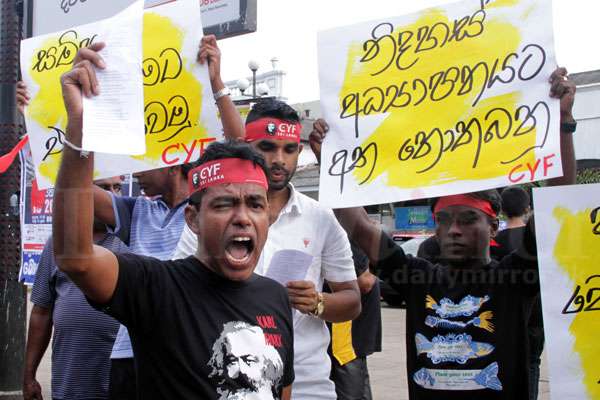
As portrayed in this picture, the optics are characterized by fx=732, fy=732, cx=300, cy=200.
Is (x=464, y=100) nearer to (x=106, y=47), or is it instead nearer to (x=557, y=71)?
(x=557, y=71)

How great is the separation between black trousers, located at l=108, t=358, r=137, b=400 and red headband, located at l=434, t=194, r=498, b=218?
1486mm

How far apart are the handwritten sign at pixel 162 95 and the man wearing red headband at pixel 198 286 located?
986mm

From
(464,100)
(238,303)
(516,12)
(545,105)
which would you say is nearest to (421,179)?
(464,100)

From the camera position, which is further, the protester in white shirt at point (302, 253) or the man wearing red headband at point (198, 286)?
the protester in white shirt at point (302, 253)

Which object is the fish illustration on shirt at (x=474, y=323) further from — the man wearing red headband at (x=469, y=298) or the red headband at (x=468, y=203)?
the red headband at (x=468, y=203)

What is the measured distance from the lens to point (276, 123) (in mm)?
3158

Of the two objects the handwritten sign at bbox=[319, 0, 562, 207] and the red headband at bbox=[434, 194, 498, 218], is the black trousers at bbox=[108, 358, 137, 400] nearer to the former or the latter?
the handwritten sign at bbox=[319, 0, 562, 207]

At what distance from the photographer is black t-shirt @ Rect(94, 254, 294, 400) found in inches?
80.0

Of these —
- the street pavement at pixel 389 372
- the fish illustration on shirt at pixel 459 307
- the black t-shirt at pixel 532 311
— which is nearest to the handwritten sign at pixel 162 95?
the fish illustration on shirt at pixel 459 307

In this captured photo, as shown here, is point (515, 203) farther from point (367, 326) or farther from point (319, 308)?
point (319, 308)

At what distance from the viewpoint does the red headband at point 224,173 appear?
7.37ft

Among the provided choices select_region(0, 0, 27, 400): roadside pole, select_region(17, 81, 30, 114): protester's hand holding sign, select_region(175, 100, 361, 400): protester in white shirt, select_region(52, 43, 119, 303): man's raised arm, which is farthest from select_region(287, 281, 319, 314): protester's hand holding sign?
select_region(0, 0, 27, 400): roadside pole

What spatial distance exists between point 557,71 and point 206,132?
1.51 meters

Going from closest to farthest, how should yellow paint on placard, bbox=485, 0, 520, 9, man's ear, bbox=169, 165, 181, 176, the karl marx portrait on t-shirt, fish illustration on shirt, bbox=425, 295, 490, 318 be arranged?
1. the karl marx portrait on t-shirt
2. fish illustration on shirt, bbox=425, 295, 490, 318
3. yellow paint on placard, bbox=485, 0, 520, 9
4. man's ear, bbox=169, 165, 181, 176
